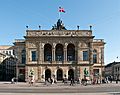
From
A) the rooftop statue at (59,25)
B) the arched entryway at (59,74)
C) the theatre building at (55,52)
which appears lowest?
the arched entryway at (59,74)

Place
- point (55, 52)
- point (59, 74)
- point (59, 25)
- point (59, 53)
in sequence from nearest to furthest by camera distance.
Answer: point (55, 52) → point (59, 74) → point (59, 53) → point (59, 25)

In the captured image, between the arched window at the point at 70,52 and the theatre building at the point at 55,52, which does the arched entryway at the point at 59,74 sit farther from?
the arched window at the point at 70,52

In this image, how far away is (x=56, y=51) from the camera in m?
95.4

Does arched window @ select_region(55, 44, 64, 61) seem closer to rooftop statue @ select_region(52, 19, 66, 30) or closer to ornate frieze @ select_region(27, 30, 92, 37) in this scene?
ornate frieze @ select_region(27, 30, 92, 37)

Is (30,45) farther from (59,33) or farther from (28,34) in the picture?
(59,33)

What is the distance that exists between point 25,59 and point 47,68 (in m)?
9.05

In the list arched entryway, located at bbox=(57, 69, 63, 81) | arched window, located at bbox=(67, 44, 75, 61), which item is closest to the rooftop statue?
arched window, located at bbox=(67, 44, 75, 61)

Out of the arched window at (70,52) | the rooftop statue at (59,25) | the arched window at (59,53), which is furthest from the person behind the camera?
the rooftop statue at (59,25)

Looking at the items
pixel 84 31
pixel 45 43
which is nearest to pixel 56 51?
pixel 45 43

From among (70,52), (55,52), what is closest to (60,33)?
(55,52)

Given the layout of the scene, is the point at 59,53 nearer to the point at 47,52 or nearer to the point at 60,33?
the point at 47,52

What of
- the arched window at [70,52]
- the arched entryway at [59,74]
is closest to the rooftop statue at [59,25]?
the arched window at [70,52]

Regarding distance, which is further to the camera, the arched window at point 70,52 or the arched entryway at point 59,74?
the arched window at point 70,52

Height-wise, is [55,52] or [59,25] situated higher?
[59,25]
